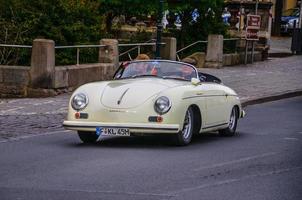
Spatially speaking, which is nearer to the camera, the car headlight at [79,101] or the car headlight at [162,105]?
the car headlight at [162,105]

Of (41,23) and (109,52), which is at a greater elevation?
(41,23)

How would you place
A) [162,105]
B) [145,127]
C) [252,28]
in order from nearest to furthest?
[145,127] < [162,105] < [252,28]

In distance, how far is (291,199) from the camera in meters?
8.11

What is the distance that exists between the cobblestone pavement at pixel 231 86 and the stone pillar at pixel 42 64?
46 cm

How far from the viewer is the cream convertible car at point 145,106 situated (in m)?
11.6

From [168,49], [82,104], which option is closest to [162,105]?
[82,104]

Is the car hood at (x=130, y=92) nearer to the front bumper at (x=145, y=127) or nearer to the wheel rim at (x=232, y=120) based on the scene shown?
the front bumper at (x=145, y=127)

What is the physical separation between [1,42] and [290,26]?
121ft

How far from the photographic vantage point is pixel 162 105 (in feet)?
38.3

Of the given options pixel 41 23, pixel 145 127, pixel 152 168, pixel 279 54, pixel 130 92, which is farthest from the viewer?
pixel 279 54

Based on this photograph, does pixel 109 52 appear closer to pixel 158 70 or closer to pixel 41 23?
pixel 41 23

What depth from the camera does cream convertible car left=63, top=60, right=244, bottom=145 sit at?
1162cm

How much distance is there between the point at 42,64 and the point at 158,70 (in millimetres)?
6019

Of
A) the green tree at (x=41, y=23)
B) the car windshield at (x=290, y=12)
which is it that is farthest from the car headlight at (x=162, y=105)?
the car windshield at (x=290, y=12)
